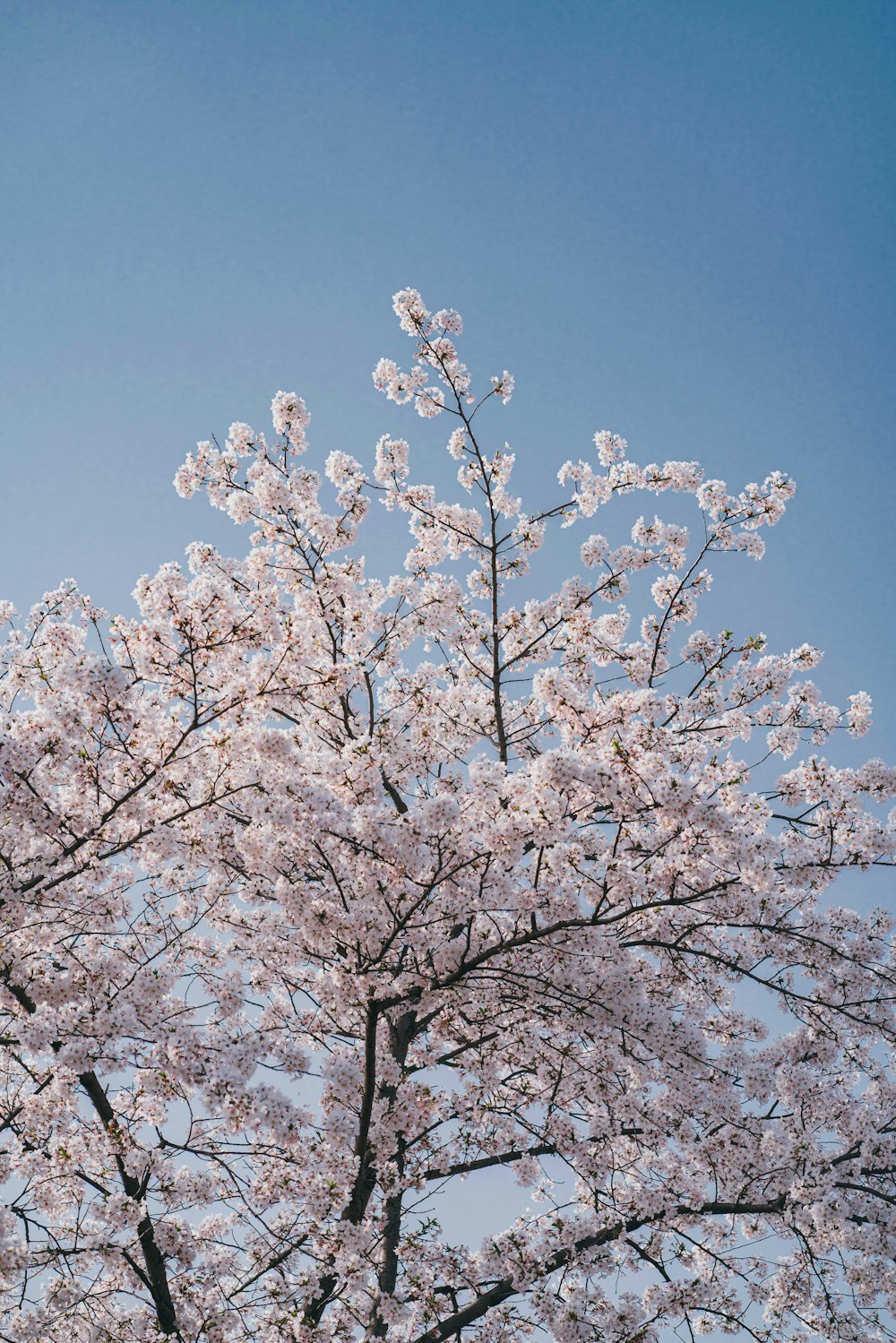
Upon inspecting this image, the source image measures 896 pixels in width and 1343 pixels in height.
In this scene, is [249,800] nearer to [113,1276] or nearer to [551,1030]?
[551,1030]

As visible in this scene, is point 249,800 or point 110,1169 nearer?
point 249,800

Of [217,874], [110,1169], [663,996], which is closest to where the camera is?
[110,1169]

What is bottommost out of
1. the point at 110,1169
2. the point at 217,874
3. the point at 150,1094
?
the point at 110,1169

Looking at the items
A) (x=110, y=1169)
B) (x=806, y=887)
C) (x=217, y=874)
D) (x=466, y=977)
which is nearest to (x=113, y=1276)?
(x=110, y=1169)

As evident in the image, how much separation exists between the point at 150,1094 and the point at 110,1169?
74cm

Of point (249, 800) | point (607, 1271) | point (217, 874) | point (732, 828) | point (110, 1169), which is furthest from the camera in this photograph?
point (217, 874)

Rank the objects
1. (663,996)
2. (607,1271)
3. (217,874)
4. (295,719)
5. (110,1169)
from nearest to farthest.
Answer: (110,1169) → (607,1271) → (217,874) → (663,996) → (295,719)

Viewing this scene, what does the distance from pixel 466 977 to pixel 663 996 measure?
12.1ft

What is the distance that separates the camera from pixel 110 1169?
9.05m

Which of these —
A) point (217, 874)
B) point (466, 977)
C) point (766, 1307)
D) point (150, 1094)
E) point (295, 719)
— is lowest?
point (766, 1307)

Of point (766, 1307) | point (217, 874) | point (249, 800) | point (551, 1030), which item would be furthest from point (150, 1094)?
point (766, 1307)

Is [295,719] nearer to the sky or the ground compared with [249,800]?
nearer to the sky

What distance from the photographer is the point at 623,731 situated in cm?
959

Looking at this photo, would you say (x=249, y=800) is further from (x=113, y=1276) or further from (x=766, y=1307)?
(x=766, y=1307)
